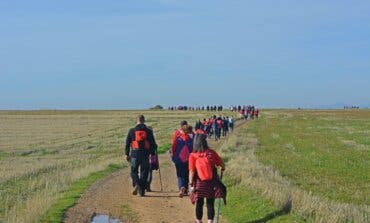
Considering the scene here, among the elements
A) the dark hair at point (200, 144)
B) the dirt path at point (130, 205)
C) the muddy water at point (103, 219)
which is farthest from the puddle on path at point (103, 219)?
the dark hair at point (200, 144)

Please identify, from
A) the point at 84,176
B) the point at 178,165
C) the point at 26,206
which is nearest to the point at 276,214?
the point at 178,165

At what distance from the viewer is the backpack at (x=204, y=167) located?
11.4 m

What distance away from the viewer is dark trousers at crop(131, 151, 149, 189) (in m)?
16.2

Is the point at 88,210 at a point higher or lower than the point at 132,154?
Answer: lower

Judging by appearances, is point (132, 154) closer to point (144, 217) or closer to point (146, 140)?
point (146, 140)

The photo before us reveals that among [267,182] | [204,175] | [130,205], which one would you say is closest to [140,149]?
A: [130,205]

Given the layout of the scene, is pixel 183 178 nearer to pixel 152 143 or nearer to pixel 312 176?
pixel 152 143

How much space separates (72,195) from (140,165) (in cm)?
199

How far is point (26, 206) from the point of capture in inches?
593

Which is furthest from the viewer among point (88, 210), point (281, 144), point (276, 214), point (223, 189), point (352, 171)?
point (281, 144)

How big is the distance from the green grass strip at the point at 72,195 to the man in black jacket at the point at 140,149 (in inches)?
63.9

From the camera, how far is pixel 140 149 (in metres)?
16.2

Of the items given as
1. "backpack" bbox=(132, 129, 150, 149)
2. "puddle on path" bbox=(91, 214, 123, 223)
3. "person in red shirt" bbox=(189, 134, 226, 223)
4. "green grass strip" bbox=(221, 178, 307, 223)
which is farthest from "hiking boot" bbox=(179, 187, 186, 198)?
"person in red shirt" bbox=(189, 134, 226, 223)

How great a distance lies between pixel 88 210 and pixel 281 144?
27.0m
